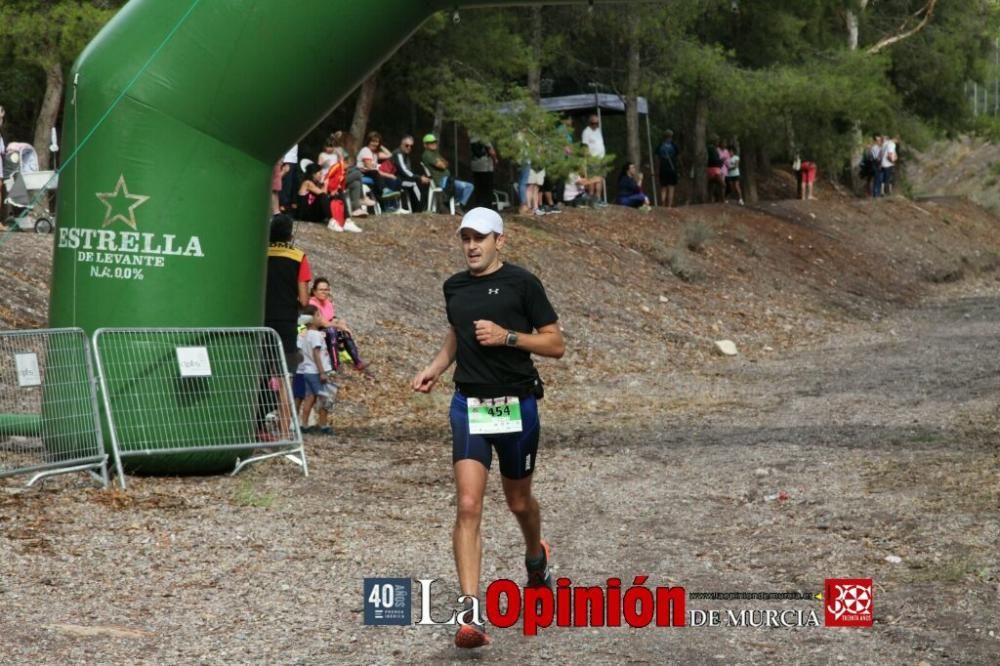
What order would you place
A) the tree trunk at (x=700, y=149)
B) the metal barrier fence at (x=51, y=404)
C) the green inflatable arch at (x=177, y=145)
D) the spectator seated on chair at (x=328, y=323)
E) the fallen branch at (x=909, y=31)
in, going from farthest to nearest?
1. the fallen branch at (x=909, y=31)
2. the tree trunk at (x=700, y=149)
3. the spectator seated on chair at (x=328, y=323)
4. the green inflatable arch at (x=177, y=145)
5. the metal barrier fence at (x=51, y=404)

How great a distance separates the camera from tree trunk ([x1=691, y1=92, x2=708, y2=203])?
1369 inches

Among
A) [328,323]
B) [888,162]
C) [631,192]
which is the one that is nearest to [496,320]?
[328,323]

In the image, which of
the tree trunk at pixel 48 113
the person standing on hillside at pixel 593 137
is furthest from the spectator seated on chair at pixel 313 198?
the person standing on hillside at pixel 593 137

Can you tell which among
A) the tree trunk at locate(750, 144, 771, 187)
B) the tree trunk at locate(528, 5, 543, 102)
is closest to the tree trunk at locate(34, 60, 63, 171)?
the tree trunk at locate(528, 5, 543, 102)

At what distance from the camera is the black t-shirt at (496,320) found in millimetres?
7695

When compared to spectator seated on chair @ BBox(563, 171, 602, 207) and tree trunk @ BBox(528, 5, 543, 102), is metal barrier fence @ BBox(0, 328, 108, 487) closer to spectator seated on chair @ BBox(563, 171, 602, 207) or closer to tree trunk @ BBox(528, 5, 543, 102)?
tree trunk @ BBox(528, 5, 543, 102)

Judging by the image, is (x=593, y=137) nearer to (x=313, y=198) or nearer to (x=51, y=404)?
(x=313, y=198)

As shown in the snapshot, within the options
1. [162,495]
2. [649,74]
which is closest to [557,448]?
[162,495]

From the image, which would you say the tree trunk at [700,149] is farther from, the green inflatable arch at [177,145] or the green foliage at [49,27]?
Result: the green inflatable arch at [177,145]

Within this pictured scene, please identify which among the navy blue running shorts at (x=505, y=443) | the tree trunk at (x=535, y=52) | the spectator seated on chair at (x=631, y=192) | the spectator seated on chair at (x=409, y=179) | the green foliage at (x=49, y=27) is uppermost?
the tree trunk at (x=535, y=52)

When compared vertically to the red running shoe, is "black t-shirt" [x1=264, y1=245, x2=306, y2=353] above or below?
above

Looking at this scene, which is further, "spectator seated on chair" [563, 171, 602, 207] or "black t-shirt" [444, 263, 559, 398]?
"spectator seated on chair" [563, 171, 602, 207]

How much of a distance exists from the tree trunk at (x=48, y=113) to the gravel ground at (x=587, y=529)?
26.8 ft

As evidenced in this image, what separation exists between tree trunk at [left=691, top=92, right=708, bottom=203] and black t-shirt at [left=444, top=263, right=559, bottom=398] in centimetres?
2624
